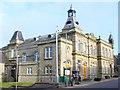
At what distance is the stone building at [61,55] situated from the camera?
36688 mm

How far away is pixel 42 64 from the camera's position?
37.9 metres

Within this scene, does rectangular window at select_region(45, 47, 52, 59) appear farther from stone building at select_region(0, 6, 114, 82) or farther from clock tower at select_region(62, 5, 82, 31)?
clock tower at select_region(62, 5, 82, 31)

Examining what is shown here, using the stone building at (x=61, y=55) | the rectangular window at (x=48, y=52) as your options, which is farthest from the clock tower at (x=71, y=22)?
the rectangular window at (x=48, y=52)

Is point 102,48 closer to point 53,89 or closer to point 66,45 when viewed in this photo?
point 66,45

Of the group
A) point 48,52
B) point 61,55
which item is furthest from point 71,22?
point 61,55

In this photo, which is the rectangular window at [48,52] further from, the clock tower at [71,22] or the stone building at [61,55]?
the clock tower at [71,22]

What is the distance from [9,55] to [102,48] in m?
27.2

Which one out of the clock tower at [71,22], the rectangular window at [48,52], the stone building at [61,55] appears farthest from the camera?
the clock tower at [71,22]

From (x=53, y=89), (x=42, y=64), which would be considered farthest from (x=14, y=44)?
(x=53, y=89)

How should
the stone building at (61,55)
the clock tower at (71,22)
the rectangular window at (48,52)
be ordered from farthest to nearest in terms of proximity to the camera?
the clock tower at (71,22), the rectangular window at (48,52), the stone building at (61,55)

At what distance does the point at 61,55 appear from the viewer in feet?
118

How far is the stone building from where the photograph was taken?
36.7 meters

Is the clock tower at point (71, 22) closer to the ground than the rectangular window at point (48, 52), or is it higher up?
higher up

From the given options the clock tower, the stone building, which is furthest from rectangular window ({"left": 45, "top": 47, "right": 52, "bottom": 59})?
the clock tower
